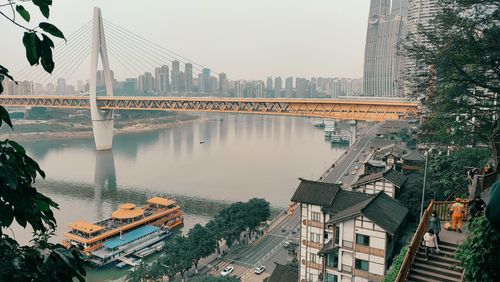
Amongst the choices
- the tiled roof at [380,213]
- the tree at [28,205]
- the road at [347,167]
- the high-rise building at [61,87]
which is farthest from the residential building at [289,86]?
the tree at [28,205]

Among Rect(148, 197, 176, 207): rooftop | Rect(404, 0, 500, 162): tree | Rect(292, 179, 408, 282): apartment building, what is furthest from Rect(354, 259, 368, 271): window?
Rect(148, 197, 176, 207): rooftop

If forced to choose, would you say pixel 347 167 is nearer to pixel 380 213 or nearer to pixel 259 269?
pixel 259 269

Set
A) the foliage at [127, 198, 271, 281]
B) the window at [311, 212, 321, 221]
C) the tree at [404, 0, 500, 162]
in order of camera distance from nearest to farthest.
A: the tree at [404, 0, 500, 162] < the window at [311, 212, 321, 221] < the foliage at [127, 198, 271, 281]

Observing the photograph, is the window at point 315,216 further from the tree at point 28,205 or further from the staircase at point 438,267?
the tree at point 28,205

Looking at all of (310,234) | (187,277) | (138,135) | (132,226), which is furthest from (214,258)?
(138,135)

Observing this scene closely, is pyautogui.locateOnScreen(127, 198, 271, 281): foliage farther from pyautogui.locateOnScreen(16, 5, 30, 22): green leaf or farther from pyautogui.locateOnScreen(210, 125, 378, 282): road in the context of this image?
pyautogui.locateOnScreen(16, 5, 30, 22): green leaf

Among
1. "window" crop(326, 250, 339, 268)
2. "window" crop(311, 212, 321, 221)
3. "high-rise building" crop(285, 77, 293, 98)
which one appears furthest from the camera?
"high-rise building" crop(285, 77, 293, 98)

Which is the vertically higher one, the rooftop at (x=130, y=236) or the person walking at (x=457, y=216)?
the person walking at (x=457, y=216)

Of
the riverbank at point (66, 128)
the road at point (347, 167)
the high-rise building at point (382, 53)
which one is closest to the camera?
the road at point (347, 167)
